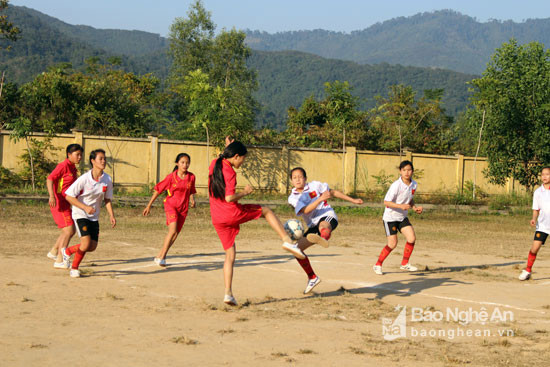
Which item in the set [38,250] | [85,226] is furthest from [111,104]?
[85,226]

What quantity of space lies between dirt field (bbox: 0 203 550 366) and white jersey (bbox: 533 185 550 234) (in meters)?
0.91

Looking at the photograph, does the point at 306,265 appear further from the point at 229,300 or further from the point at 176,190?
the point at 176,190

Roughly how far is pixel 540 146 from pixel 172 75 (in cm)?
3631

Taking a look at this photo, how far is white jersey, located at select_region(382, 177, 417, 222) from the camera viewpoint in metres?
10.1

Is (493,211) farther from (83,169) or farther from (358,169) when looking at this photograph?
(83,169)

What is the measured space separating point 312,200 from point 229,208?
4.85ft

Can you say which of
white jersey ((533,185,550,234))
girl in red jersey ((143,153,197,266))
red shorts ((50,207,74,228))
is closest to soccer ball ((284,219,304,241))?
girl in red jersey ((143,153,197,266))

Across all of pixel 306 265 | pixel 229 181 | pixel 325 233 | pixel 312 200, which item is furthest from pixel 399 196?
pixel 229 181

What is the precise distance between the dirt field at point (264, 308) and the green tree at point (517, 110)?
1229 cm

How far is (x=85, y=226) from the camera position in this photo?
918 cm

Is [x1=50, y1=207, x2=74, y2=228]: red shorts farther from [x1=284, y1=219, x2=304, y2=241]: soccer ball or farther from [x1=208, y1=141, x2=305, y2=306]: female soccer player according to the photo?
[x1=284, y1=219, x2=304, y2=241]: soccer ball

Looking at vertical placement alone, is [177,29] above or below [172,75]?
above

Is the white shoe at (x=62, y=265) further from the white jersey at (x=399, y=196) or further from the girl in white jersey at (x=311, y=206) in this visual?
the white jersey at (x=399, y=196)

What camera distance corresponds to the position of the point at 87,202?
30.6ft
